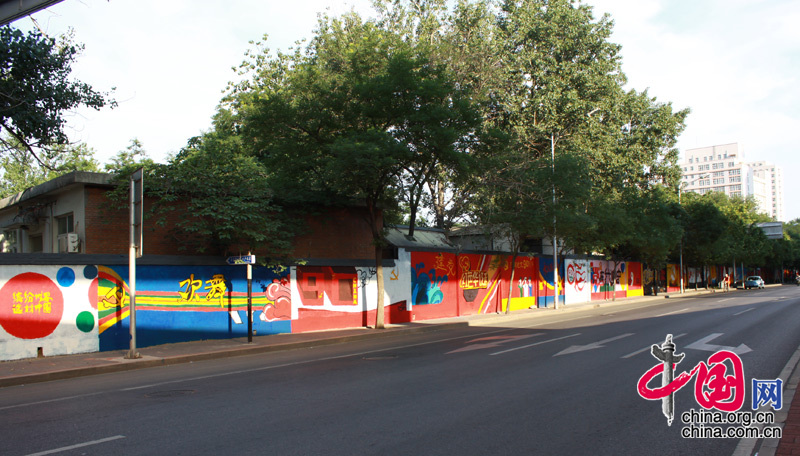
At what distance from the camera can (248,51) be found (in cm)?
3562

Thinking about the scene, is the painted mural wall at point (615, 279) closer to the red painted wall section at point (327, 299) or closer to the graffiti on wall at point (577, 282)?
the graffiti on wall at point (577, 282)

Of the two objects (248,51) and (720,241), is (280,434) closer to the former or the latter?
(248,51)

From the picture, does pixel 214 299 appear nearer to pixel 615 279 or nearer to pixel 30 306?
pixel 30 306

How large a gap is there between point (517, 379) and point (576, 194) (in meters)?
18.0

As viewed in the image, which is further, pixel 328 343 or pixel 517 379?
pixel 328 343

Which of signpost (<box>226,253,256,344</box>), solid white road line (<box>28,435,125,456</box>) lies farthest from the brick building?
solid white road line (<box>28,435,125,456</box>)

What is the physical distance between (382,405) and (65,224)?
13.1 metres

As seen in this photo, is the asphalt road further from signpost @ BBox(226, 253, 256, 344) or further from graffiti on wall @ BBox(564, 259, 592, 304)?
graffiti on wall @ BBox(564, 259, 592, 304)

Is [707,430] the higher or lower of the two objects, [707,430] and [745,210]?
the lower

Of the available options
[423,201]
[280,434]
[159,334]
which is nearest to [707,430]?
[280,434]

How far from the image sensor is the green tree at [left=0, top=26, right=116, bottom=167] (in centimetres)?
1452

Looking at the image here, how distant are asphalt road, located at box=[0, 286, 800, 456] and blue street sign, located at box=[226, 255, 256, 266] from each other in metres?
2.83

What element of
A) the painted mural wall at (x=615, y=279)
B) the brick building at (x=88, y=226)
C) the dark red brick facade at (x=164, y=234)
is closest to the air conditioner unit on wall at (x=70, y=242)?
the brick building at (x=88, y=226)

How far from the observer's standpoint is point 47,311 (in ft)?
44.3
